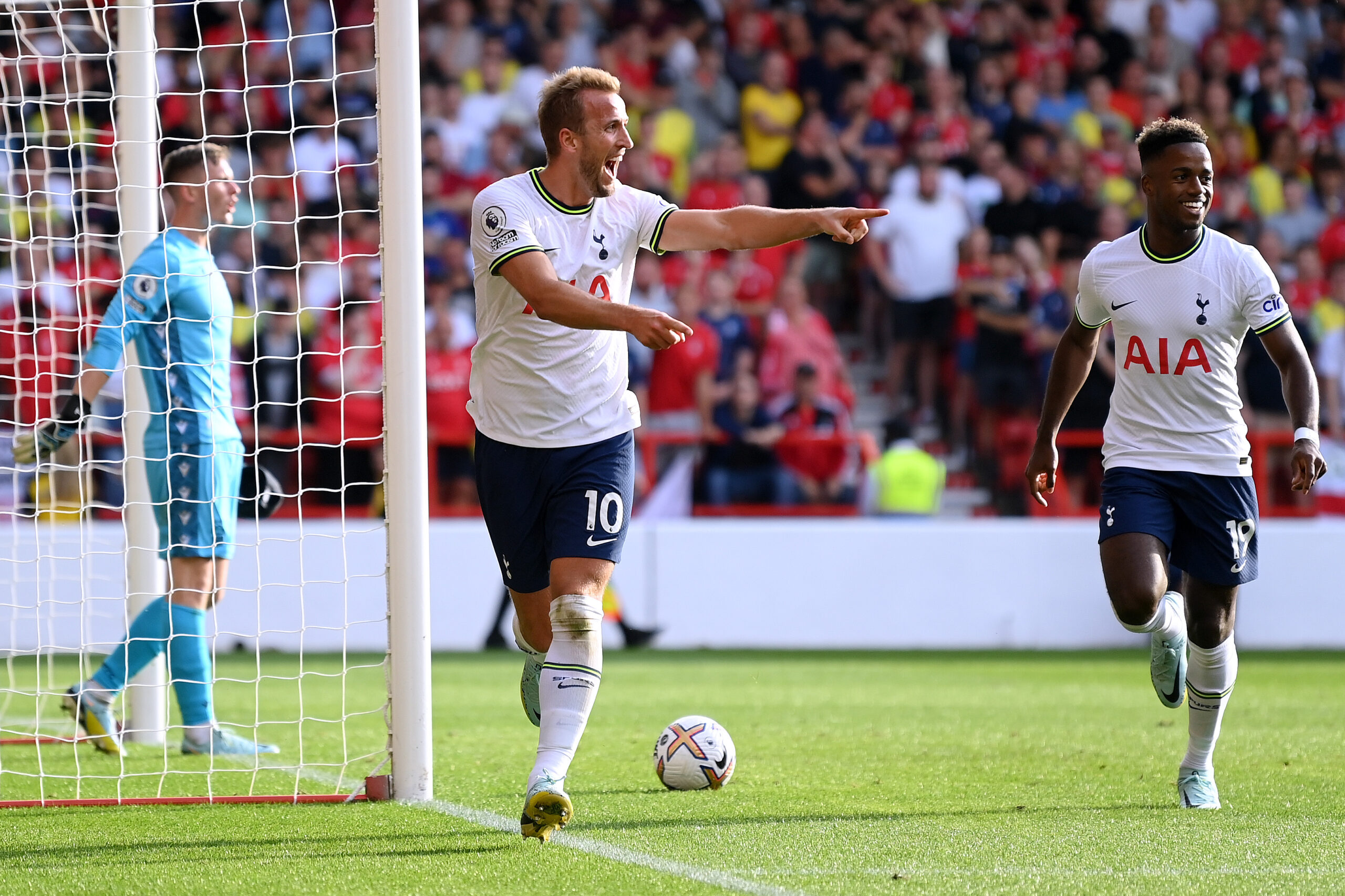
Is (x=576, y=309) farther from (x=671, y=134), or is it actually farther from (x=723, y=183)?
(x=671, y=134)

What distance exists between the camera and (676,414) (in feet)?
44.3

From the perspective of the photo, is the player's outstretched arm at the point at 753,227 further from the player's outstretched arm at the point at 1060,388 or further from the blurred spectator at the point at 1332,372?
the blurred spectator at the point at 1332,372

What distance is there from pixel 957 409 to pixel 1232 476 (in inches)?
341

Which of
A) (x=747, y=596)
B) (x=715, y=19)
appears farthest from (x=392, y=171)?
(x=715, y=19)

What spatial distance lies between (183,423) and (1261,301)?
13.1ft

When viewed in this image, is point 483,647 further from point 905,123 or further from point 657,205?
point 657,205

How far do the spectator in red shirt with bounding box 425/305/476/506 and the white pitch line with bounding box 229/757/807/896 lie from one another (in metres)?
7.04

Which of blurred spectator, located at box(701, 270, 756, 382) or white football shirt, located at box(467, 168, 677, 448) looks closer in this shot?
white football shirt, located at box(467, 168, 677, 448)

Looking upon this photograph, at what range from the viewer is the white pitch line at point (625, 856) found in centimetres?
378

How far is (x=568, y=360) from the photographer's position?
4.91 metres

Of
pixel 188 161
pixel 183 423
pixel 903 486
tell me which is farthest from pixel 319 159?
pixel 183 423

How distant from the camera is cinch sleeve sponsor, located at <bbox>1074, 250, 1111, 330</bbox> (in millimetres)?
5469

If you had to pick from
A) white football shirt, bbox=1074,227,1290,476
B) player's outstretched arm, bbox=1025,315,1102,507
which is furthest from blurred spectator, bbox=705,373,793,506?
white football shirt, bbox=1074,227,1290,476

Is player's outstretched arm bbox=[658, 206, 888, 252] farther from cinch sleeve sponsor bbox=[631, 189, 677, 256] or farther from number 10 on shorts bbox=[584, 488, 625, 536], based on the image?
number 10 on shorts bbox=[584, 488, 625, 536]
